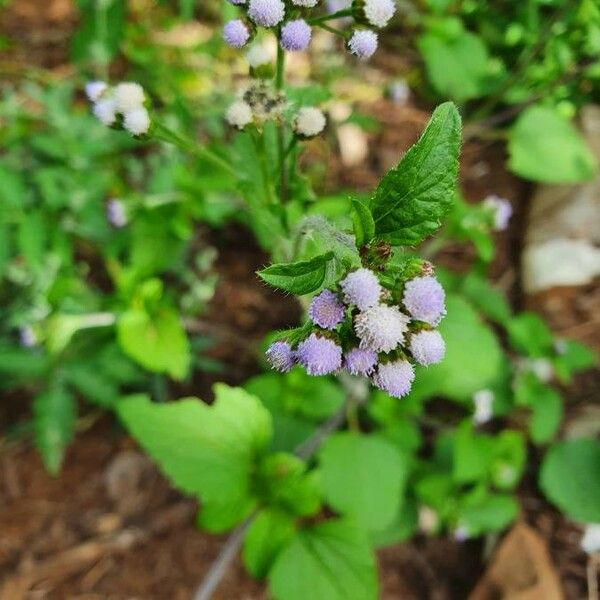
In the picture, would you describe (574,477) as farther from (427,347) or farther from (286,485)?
(427,347)

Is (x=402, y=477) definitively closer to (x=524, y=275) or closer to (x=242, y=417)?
(x=242, y=417)

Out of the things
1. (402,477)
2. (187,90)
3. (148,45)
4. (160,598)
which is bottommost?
(160,598)

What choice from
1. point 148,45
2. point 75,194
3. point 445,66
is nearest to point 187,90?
point 148,45

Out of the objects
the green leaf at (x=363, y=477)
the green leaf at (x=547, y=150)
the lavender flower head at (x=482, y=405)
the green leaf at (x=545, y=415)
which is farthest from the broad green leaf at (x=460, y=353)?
the green leaf at (x=547, y=150)

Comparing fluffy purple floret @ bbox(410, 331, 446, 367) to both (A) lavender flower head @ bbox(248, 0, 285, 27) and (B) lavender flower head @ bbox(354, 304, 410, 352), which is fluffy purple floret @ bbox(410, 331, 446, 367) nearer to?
(B) lavender flower head @ bbox(354, 304, 410, 352)

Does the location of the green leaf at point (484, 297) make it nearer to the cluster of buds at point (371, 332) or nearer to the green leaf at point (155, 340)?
the green leaf at point (155, 340)
